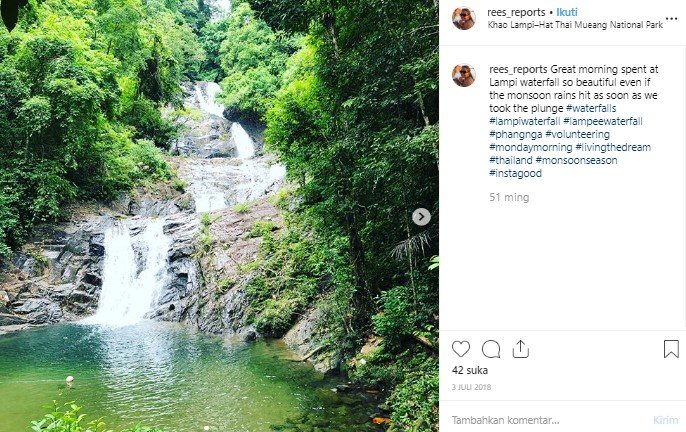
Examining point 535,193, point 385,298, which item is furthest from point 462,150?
point 385,298

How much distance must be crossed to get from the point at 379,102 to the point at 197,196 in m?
17.5

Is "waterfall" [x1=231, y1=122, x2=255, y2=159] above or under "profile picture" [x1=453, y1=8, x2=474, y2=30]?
above

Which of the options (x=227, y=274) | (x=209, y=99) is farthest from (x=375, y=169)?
(x=209, y=99)

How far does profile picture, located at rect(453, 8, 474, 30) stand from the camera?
1749mm

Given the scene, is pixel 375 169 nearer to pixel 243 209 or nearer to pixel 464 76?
pixel 464 76

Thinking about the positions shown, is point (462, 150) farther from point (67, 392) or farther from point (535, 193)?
point (67, 392)

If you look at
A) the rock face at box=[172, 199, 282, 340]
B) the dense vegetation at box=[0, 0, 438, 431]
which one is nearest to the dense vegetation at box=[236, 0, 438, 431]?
the dense vegetation at box=[0, 0, 438, 431]

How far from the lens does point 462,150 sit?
174 cm

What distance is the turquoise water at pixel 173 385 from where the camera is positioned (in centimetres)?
710

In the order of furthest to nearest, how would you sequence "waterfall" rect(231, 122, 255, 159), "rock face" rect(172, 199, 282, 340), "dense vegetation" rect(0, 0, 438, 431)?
"waterfall" rect(231, 122, 255, 159) → "rock face" rect(172, 199, 282, 340) → "dense vegetation" rect(0, 0, 438, 431)

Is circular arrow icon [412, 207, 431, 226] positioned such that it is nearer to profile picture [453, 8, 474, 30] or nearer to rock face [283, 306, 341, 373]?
profile picture [453, 8, 474, 30]

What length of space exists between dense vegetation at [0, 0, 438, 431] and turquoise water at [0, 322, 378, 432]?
91 centimetres

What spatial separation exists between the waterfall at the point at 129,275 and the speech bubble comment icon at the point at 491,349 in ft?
51.2

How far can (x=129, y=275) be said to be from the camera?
1731 cm
